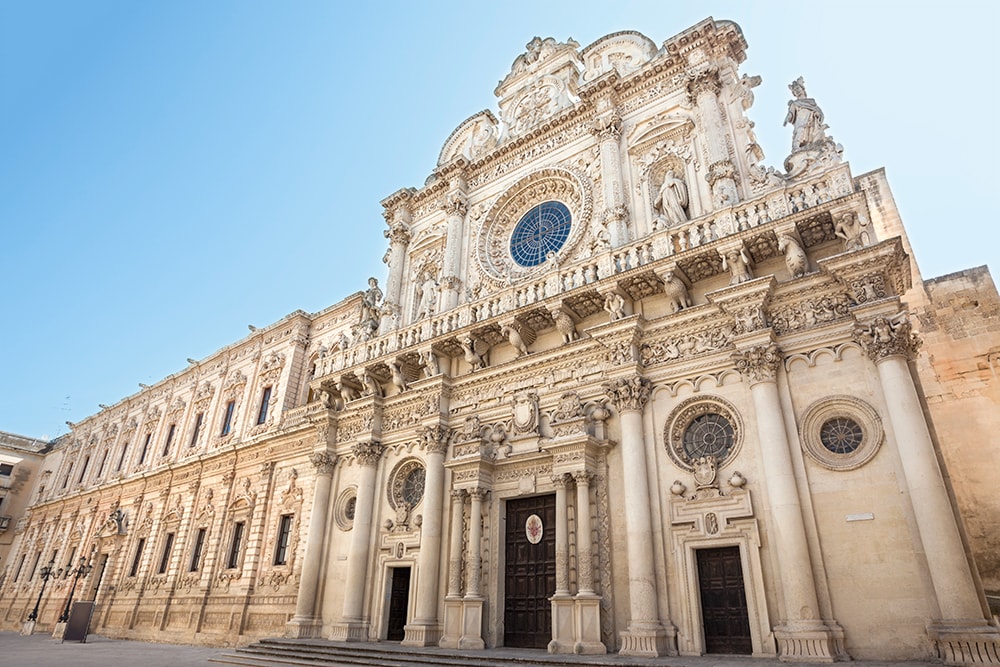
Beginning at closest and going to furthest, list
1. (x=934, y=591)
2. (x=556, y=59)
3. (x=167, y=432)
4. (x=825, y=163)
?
(x=934, y=591)
(x=825, y=163)
(x=556, y=59)
(x=167, y=432)

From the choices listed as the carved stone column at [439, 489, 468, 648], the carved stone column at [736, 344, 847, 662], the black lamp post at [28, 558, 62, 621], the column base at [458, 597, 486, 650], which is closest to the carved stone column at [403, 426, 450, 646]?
the carved stone column at [439, 489, 468, 648]

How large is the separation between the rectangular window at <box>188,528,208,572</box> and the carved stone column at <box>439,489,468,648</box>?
1363cm

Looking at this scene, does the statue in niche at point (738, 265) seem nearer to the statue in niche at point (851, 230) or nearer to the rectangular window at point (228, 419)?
the statue in niche at point (851, 230)

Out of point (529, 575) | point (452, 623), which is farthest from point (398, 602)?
point (529, 575)

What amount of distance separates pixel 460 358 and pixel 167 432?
20277 mm

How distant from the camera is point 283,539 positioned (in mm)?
18844

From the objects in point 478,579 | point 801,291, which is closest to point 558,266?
point 801,291

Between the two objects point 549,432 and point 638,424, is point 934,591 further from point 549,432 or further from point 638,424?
point 549,432

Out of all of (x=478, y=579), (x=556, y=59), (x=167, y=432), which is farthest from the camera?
(x=167, y=432)

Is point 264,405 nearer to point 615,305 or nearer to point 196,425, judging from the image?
point 196,425

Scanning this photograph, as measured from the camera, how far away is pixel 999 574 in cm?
1127

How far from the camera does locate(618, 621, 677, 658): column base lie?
30.0 feet

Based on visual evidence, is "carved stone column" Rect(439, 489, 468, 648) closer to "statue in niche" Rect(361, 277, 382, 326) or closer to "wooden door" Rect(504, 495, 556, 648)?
"wooden door" Rect(504, 495, 556, 648)

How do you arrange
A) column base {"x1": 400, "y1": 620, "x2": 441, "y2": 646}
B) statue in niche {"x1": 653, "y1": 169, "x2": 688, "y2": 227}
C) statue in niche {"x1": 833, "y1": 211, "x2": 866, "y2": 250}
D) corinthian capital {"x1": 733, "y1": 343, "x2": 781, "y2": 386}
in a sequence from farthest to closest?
statue in niche {"x1": 653, "y1": 169, "x2": 688, "y2": 227}, column base {"x1": 400, "y1": 620, "x2": 441, "y2": 646}, corinthian capital {"x1": 733, "y1": 343, "x2": 781, "y2": 386}, statue in niche {"x1": 833, "y1": 211, "x2": 866, "y2": 250}
